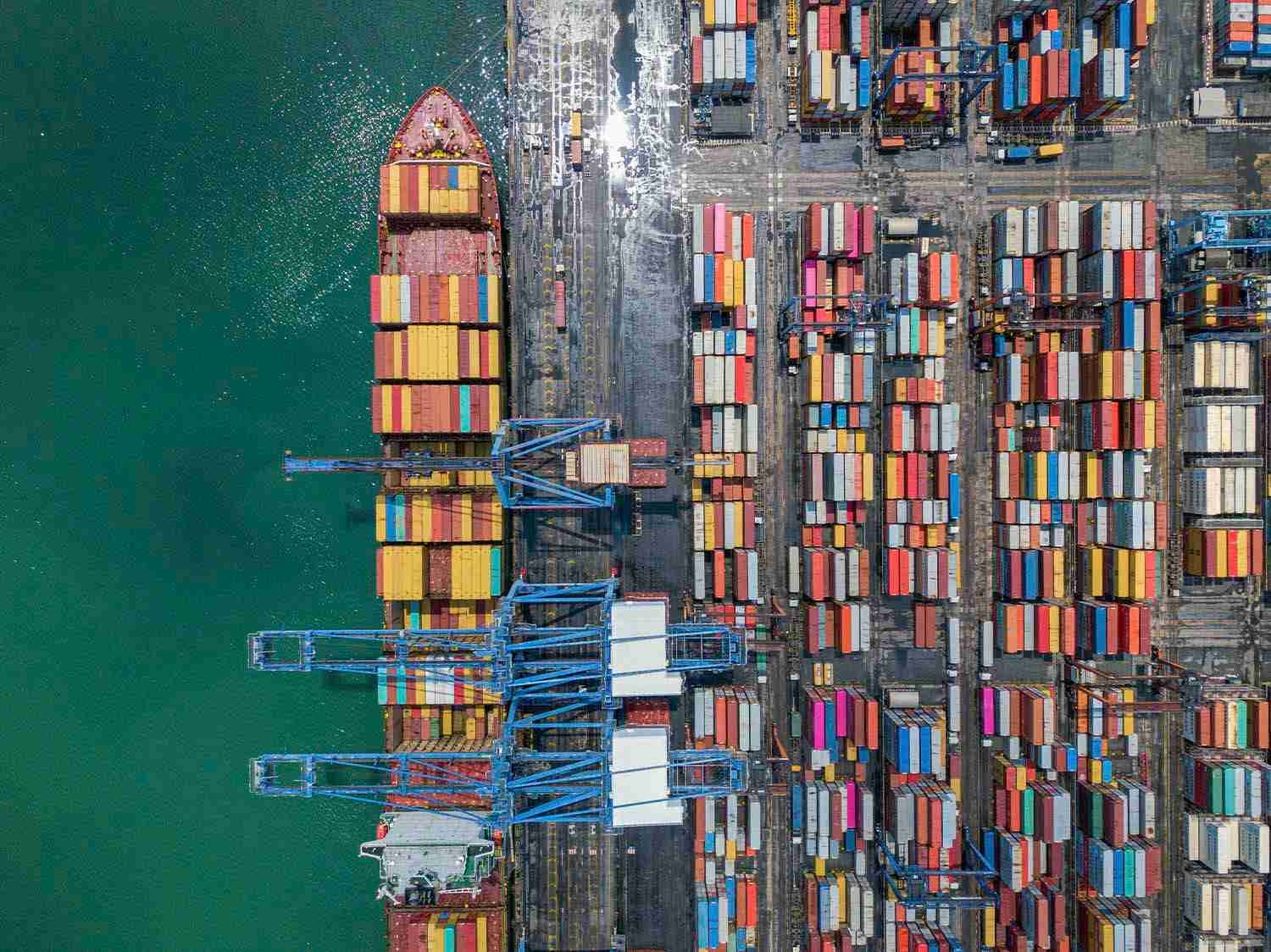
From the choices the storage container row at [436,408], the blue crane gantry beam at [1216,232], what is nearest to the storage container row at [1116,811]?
the blue crane gantry beam at [1216,232]

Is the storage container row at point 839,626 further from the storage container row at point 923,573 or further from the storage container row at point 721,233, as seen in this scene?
the storage container row at point 721,233

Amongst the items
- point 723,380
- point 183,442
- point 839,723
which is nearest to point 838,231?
point 723,380

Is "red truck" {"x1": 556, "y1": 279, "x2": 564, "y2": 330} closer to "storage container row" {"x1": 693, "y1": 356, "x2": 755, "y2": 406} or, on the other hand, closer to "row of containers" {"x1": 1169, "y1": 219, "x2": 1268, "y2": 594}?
"storage container row" {"x1": 693, "y1": 356, "x2": 755, "y2": 406}

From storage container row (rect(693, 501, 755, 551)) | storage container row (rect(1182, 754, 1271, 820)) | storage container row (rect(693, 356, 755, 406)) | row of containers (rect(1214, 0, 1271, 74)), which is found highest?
row of containers (rect(1214, 0, 1271, 74))

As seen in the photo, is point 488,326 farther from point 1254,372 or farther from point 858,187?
point 1254,372

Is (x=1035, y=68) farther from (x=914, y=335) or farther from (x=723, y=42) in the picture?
(x=723, y=42)

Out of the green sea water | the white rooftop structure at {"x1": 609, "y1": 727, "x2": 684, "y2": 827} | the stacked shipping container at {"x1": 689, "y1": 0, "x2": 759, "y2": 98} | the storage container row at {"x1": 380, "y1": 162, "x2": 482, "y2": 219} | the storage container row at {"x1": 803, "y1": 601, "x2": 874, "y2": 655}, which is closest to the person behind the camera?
the white rooftop structure at {"x1": 609, "y1": 727, "x2": 684, "y2": 827}

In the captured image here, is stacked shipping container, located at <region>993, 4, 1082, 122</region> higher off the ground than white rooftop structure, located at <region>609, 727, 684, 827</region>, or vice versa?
stacked shipping container, located at <region>993, 4, 1082, 122</region>

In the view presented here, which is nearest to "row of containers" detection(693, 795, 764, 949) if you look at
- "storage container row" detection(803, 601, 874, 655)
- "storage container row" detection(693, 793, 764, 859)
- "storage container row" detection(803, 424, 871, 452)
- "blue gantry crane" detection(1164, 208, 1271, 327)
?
"storage container row" detection(693, 793, 764, 859)
